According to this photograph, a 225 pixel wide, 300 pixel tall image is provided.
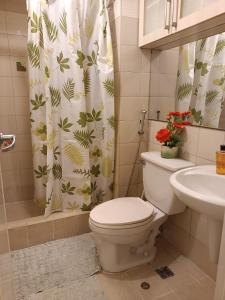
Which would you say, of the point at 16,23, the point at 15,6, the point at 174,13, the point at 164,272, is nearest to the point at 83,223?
the point at 164,272

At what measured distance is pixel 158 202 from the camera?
1579mm

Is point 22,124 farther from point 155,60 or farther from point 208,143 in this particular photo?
point 208,143

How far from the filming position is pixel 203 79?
145cm

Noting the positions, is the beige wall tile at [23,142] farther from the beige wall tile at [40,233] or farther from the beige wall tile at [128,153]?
the beige wall tile at [128,153]

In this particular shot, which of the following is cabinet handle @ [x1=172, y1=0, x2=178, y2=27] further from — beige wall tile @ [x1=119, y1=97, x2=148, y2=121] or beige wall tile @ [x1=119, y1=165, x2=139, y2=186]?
beige wall tile @ [x1=119, y1=165, x2=139, y2=186]

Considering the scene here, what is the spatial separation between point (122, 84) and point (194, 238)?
128 cm

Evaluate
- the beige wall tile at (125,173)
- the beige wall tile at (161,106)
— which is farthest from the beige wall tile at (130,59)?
the beige wall tile at (125,173)

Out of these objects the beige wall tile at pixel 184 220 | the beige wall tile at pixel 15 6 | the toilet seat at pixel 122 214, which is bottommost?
the beige wall tile at pixel 184 220

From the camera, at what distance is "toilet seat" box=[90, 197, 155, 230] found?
1354mm

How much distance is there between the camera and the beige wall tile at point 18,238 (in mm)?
1651

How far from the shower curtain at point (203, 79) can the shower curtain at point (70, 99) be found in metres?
0.55

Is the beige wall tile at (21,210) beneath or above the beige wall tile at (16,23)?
beneath

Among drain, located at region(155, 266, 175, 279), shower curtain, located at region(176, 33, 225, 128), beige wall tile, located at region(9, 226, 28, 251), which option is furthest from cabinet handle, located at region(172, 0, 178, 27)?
beige wall tile, located at region(9, 226, 28, 251)

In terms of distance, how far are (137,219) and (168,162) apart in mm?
426
